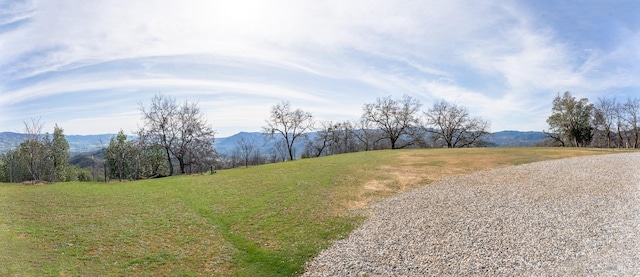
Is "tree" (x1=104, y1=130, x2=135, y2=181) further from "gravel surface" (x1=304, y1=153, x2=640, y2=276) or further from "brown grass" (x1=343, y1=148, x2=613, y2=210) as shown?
"gravel surface" (x1=304, y1=153, x2=640, y2=276)

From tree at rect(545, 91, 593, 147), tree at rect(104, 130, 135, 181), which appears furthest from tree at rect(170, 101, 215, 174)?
tree at rect(545, 91, 593, 147)

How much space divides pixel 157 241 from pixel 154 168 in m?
61.3

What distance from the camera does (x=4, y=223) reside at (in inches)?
671

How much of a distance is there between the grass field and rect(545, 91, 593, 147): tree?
49.4 meters

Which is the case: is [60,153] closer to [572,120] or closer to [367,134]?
[367,134]

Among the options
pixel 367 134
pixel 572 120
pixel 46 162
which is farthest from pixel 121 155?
pixel 572 120

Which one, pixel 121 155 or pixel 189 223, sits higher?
pixel 121 155

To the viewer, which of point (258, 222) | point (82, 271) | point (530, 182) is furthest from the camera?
point (530, 182)

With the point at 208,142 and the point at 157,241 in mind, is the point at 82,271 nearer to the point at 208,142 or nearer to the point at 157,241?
the point at 157,241

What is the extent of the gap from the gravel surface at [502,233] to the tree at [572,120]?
51.1 meters

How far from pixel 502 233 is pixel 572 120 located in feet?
223

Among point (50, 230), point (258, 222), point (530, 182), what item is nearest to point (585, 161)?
point (530, 182)

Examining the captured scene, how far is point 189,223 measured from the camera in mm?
18812

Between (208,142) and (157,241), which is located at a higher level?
(208,142)
